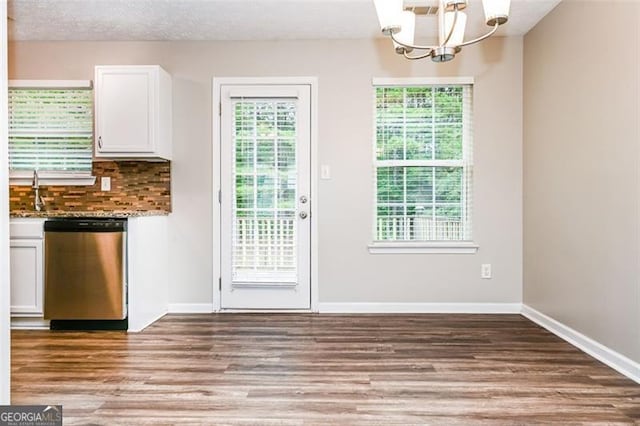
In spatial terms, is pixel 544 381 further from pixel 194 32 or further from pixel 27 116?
pixel 27 116

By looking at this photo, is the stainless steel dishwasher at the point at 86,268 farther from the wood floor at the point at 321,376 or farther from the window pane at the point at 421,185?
the window pane at the point at 421,185

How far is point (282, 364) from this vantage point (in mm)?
2689

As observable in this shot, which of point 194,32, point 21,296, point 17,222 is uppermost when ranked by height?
point 194,32

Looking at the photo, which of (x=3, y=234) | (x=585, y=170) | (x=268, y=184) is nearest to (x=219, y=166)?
(x=268, y=184)

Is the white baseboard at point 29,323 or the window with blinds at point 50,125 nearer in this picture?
the white baseboard at point 29,323

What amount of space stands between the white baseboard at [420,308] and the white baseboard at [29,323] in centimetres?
213

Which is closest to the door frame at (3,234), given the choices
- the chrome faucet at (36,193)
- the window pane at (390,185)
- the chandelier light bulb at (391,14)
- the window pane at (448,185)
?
the chandelier light bulb at (391,14)

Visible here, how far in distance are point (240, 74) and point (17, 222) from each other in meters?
2.07

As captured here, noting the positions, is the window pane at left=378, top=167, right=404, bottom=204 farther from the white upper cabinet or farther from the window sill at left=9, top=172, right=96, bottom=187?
the window sill at left=9, top=172, right=96, bottom=187

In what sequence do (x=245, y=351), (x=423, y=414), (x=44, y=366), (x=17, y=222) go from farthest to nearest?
(x=17, y=222), (x=245, y=351), (x=44, y=366), (x=423, y=414)

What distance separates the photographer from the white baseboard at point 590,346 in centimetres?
248

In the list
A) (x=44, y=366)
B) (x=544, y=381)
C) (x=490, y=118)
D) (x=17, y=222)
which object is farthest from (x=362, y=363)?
(x=17, y=222)

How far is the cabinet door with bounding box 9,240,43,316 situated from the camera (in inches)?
134

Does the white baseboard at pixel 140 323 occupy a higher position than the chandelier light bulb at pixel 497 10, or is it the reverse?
the chandelier light bulb at pixel 497 10
